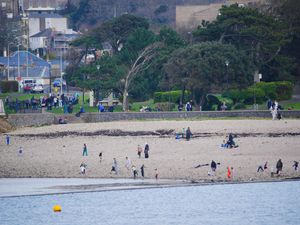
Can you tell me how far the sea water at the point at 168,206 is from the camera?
4803cm

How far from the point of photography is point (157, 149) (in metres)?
56.9

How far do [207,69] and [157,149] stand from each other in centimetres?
1282

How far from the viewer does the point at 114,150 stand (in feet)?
188

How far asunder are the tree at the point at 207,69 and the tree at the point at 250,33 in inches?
162

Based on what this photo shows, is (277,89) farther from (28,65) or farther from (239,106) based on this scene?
(28,65)

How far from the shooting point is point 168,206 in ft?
165

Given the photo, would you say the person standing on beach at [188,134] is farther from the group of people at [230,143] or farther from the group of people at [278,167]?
the group of people at [278,167]

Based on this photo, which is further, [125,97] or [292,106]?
[125,97]

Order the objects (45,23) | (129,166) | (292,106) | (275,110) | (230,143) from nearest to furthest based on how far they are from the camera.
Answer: (129,166) < (230,143) < (275,110) < (292,106) < (45,23)

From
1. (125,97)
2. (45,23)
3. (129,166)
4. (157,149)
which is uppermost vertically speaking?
(45,23)

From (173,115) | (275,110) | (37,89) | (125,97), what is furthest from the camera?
(37,89)

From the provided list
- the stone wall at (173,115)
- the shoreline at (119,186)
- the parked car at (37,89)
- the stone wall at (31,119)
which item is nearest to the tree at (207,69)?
the stone wall at (173,115)

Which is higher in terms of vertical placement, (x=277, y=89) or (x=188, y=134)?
(x=277, y=89)

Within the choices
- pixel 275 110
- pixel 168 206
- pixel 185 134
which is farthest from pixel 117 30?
pixel 168 206
